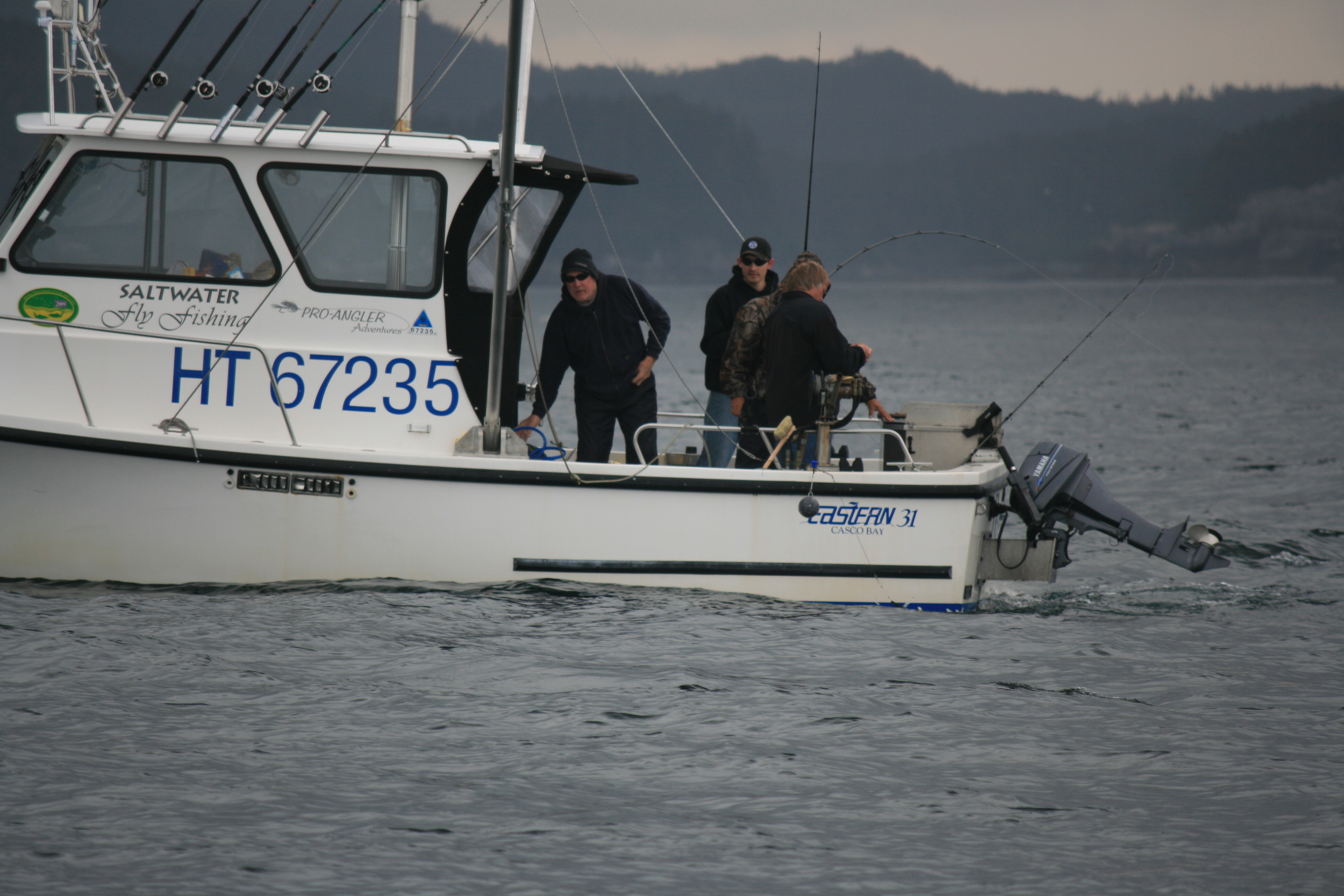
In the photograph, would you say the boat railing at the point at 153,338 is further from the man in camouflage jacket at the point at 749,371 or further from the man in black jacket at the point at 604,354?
the man in camouflage jacket at the point at 749,371

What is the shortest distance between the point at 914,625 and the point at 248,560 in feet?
12.0

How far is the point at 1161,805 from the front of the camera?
15.4 ft

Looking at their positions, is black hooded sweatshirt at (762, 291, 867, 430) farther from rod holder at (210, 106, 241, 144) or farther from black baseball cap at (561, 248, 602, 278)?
rod holder at (210, 106, 241, 144)

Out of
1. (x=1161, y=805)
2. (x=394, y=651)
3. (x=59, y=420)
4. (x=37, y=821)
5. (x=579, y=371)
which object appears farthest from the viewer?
(x=579, y=371)

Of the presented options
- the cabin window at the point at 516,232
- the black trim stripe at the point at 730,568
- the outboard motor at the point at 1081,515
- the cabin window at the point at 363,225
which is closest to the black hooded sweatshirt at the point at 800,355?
the black trim stripe at the point at 730,568

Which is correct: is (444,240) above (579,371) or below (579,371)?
above

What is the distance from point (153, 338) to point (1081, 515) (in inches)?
209

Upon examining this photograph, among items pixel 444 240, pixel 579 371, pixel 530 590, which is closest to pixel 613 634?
pixel 530 590

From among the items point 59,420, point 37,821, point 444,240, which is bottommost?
point 37,821

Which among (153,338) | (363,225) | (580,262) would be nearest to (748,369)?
(580,262)

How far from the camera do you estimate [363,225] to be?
6.86 metres

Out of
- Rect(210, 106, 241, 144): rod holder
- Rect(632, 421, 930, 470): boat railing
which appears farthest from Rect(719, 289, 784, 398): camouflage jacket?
Rect(210, 106, 241, 144): rod holder

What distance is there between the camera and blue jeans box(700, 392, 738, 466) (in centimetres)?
744

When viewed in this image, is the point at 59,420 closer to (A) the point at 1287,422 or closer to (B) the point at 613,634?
(B) the point at 613,634
